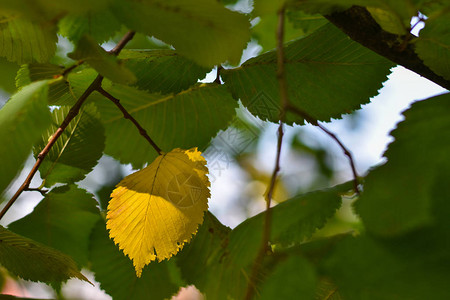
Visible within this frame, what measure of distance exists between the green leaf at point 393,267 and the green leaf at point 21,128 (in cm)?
18

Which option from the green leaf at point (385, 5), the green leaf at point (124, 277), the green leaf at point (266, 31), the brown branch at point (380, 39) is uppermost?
the green leaf at point (266, 31)

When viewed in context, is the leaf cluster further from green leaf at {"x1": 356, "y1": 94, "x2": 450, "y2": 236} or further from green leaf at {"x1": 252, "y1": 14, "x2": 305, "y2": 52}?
green leaf at {"x1": 252, "y1": 14, "x2": 305, "y2": 52}

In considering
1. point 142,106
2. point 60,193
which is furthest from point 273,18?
point 60,193

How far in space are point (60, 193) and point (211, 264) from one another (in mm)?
212

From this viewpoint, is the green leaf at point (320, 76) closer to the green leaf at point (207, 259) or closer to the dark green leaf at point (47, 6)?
the green leaf at point (207, 259)

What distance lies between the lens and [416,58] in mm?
394

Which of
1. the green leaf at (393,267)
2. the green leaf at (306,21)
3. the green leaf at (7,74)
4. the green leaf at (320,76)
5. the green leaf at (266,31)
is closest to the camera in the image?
the green leaf at (393,267)

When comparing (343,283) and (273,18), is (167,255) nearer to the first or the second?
(343,283)

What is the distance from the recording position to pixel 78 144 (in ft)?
1.84

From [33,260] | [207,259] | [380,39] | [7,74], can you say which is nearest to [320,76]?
[380,39]

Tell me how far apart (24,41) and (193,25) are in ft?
0.59

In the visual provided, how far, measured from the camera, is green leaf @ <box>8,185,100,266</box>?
614 mm

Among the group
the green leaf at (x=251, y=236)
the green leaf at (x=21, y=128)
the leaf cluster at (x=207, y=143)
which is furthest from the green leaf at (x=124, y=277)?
the green leaf at (x=21, y=128)

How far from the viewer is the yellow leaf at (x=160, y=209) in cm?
43
